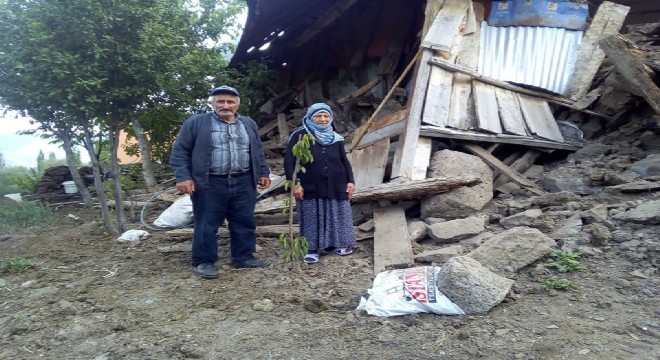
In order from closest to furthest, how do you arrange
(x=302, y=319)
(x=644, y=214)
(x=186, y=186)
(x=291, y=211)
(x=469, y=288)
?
(x=469, y=288)
(x=302, y=319)
(x=644, y=214)
(x=186, y=186)
(x=291, y=211)

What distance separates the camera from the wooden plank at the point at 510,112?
18.9ft

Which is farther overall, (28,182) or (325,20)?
(28,182)

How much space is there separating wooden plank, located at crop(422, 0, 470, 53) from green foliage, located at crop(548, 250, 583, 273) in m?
3.26

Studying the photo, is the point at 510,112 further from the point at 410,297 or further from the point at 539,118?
the point at 410,297

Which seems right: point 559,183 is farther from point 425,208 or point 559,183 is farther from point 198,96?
point 198,96

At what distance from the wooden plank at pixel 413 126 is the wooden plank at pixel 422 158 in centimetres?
6

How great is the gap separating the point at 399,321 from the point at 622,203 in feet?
9.20

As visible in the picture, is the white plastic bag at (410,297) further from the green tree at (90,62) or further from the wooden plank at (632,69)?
the wooden plank at (632,69)

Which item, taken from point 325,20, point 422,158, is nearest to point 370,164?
point 422,158

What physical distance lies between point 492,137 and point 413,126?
1036 millimetres

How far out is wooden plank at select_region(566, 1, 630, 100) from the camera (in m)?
6.31

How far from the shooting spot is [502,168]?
211 inches

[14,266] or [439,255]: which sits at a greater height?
[14,266]

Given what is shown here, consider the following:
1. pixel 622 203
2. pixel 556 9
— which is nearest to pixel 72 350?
pixel 622 203
